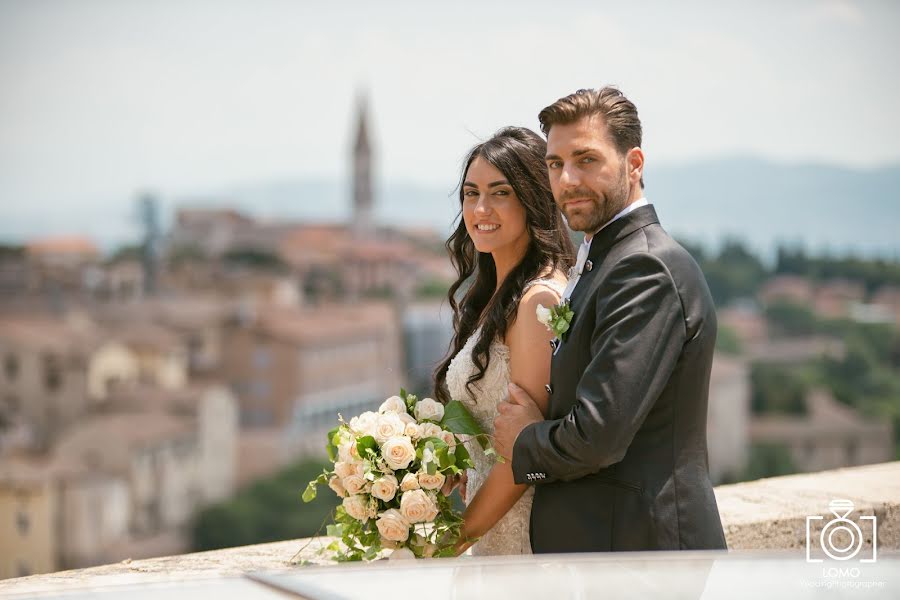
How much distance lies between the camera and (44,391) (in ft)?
135

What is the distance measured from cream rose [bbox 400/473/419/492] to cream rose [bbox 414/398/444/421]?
0.11 meters

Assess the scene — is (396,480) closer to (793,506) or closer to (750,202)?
(793,506)

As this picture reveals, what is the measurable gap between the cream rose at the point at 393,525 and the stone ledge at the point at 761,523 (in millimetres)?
310

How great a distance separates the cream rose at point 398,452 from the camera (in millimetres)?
1522

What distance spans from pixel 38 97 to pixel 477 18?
30.0m

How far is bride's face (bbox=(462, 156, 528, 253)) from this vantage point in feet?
5.51

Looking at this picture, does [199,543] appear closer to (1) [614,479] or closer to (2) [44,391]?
(2) [44,391]

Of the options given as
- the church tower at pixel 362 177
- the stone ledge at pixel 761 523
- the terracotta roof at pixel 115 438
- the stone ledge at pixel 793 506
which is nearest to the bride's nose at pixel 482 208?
the stone ledge at pixel 761 523

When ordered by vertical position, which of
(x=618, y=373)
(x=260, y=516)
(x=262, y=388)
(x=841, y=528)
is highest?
(x=618, y=373)

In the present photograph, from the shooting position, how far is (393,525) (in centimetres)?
153

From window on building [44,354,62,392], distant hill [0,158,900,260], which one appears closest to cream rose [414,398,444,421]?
window on building [44,354,62,392]

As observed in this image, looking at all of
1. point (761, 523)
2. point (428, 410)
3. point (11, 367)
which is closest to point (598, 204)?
point (428, 410)

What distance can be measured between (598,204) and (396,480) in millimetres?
461

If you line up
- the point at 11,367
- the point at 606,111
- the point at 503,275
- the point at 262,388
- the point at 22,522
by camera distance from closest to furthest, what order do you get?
1. the point at 606,111
2. the point at 503,275
3. the point at 22,522
4. the point at 11,367
5. the point at 262,388
